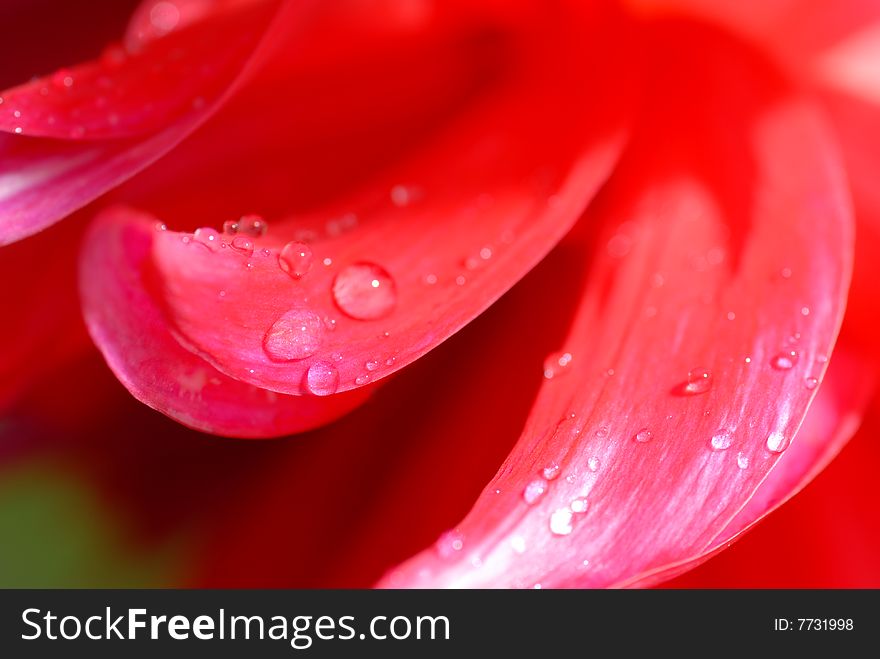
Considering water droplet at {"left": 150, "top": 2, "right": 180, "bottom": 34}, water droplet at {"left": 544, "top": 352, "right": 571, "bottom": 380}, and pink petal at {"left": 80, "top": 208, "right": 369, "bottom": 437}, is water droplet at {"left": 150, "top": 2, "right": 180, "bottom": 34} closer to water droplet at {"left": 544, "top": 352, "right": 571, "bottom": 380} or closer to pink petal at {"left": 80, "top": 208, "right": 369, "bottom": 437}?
pink petal at {"left": 80, "top": 208, "right": 369, "bottom": 437}

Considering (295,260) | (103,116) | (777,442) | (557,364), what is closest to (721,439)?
(777,442)

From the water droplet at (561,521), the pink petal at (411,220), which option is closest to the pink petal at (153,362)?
the pink petal at (411,220)

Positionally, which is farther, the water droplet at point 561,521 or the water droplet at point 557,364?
the water droplet at point 557,364

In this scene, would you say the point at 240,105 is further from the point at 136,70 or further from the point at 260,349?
the point at 260,349

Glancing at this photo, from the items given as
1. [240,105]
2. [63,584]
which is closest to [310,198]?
[240,105]

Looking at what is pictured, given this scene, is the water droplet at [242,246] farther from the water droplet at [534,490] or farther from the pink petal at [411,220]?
the water droplet at [534,490]

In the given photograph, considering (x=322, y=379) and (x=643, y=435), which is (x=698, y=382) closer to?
(x=643, y=435)
